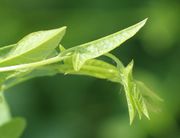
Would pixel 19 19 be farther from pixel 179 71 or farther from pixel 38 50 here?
pixel 38 50

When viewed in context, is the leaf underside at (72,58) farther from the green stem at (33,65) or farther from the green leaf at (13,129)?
the green leaf at (13,129)

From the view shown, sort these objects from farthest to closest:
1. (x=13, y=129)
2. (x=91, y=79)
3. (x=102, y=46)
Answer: (x=91, y=79) < (x=13, y=129) < (x=102, y=46)

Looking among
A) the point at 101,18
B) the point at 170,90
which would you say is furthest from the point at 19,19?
the point at 170,90

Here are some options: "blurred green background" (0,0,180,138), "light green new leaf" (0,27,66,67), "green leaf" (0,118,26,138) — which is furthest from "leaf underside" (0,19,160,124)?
"blurred green background" (0,0,180,138)

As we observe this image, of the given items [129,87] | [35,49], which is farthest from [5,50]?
[129,87]

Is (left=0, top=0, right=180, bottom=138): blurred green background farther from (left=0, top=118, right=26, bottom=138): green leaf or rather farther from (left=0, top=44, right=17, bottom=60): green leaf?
(left=0, top=44, right=17, bottom=60): green leaf

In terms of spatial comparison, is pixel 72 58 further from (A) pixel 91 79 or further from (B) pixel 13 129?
(A) pixel 91 79
